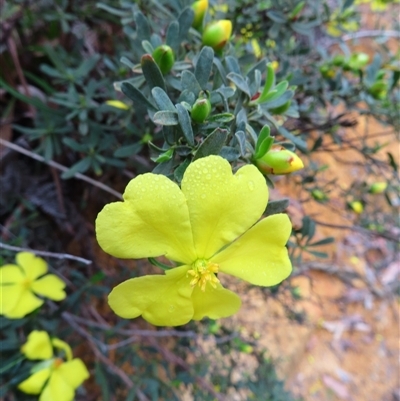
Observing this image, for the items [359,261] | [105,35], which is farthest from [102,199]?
[359,261]

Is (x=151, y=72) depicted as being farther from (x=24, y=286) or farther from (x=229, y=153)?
(x=24, y=286)

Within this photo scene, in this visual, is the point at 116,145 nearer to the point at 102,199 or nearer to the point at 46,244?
the point at 102,199

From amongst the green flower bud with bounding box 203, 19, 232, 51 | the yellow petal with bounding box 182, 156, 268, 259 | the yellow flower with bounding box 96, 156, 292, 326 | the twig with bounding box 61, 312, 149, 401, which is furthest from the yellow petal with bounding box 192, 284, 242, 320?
the twig with bounding box 61, 312, 149, 401

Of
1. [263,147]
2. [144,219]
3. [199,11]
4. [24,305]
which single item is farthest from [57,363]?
[199,11]

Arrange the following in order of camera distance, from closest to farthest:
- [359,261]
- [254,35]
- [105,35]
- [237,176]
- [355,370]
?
[237,176]
[254,35]
[105,35]
[355,370]
[359,261]

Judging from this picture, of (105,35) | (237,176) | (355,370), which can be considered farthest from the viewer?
(355,370)

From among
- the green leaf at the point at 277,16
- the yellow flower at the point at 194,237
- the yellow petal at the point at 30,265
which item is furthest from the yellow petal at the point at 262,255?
the green leaf at the point at 277,16

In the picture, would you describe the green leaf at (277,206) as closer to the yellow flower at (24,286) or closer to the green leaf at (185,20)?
the green leaf at (185,20)
